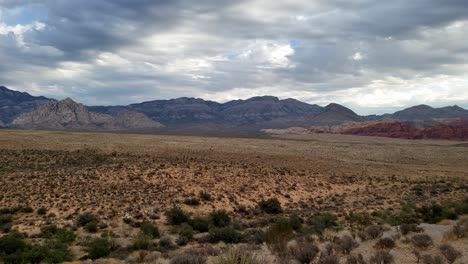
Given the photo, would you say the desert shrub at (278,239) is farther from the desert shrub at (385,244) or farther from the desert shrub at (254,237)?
the desert shrub at (385,244)

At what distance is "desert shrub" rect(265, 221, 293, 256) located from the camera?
49.9 ft

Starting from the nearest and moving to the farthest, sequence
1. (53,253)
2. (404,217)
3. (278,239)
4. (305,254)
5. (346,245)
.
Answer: (305,254) < (346,245) < (53,253) < (278,239) < (404,217)

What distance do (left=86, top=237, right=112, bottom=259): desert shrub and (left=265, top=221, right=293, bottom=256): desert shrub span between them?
6.13m

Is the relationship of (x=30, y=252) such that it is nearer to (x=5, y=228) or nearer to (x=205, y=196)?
(x=5, y=228)

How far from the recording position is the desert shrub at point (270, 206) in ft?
91.7

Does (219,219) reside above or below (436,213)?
below

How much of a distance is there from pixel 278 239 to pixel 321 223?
6.51m

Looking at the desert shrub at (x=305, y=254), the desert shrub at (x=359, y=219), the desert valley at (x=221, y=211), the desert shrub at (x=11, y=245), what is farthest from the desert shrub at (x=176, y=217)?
the desert shrub at (x=305, y=254)

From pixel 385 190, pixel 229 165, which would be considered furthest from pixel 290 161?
pixel 385 190

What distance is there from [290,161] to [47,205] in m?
30.9

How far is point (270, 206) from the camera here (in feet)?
92.8

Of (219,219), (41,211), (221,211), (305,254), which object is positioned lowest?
(219,219)

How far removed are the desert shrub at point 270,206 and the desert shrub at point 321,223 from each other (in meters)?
4.00

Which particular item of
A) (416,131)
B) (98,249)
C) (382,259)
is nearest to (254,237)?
(98,249)
